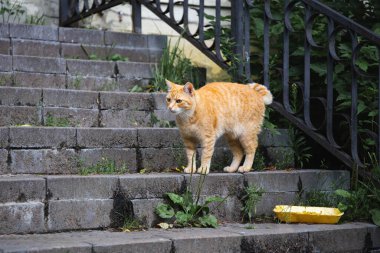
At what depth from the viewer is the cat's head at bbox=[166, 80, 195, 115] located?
5.16m

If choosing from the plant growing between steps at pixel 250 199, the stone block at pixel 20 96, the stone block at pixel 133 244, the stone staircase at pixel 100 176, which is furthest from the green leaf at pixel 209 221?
the stone block at pixel 20 96

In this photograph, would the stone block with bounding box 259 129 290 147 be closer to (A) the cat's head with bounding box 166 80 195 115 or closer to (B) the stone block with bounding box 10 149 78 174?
(A) the cat's head with bounding box 166 80 195 115

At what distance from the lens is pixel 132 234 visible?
4477 millimetres

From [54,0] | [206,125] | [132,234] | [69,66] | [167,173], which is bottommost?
[132,234]

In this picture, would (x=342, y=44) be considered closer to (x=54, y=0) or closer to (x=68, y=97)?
(x=68, y=97)

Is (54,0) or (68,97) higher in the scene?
(54,0)

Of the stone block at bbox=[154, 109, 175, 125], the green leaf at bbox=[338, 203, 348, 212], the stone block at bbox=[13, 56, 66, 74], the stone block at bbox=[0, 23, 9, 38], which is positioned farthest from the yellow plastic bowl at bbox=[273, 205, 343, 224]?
the stone block at bbox=[0, 23, 9, 38]

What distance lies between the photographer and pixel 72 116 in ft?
19.4

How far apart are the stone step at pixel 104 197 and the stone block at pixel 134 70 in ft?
6.79

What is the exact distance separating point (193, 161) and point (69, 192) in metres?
1.17

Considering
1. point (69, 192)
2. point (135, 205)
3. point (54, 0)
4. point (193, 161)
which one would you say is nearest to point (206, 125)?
point (193, 161)

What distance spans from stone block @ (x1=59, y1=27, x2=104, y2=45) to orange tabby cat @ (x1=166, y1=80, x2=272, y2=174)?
219cm

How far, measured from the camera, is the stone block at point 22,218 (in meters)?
4.33

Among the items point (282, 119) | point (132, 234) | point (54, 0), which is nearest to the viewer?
point (132, 234)
